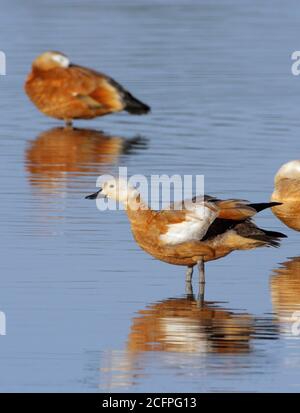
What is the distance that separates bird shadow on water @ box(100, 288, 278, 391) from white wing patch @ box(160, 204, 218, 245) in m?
0.40

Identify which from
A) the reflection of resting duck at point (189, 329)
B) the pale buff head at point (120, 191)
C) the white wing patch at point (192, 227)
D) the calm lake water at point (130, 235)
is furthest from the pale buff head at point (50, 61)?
the reflection of resting duck at point (189, 329)

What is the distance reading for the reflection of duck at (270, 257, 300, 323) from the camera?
1033cm

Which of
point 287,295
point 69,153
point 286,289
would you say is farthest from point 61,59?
point 287,295

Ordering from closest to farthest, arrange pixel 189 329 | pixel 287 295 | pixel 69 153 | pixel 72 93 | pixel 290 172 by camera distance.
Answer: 1. pixel 189 329
2. pixel 287 295
3. pixel 290 172
4. pixel 69 153
5. pixel 72 93

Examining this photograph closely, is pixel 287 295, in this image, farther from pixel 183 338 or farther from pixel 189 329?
pixel 183 338

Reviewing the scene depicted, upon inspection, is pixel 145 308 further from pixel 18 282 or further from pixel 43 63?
pixel 43 63

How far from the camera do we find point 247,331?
9859 mm

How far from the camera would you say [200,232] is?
427 inches

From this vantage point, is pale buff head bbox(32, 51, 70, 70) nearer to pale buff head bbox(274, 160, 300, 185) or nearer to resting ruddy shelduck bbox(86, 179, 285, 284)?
pale buff head bbox(274, 160, 300, 185)

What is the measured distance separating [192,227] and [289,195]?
6.23ft

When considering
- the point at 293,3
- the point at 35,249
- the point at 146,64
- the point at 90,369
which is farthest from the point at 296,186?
the point at 293,3

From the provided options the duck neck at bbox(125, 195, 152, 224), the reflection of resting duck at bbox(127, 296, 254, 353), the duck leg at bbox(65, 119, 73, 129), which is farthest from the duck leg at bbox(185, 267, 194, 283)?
the duck leg at bbox(65, 119, 73, 129)

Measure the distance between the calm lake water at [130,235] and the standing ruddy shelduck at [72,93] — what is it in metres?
0.28
